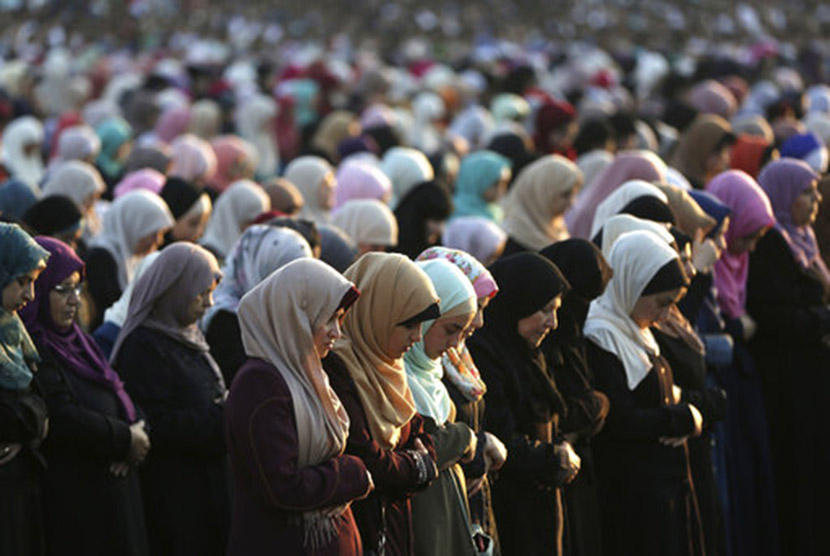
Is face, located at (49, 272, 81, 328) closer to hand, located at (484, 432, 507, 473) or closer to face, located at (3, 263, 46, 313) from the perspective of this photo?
face, located at (3, 263, 46, 313)

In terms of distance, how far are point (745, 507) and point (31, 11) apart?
24.5 m

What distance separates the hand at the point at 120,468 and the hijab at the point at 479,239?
3.18 metres

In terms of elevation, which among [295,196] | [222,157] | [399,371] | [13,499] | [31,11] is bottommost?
[31,11]

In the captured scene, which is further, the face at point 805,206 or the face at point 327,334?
the face at point 805,206

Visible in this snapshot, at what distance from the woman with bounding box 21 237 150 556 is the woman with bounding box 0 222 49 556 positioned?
0.51ft

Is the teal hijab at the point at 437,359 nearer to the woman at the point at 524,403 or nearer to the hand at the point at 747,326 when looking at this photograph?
the woman at the point at 524,403

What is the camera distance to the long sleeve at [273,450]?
4039 mm

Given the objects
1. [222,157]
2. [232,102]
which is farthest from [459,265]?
[232,102]

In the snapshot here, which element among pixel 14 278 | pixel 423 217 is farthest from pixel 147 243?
pixel 14 278

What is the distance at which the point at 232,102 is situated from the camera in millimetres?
16688

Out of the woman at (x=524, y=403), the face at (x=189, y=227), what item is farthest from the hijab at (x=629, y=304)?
the face at (x=189, y=227)

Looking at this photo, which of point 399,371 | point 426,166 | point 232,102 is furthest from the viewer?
point 232,102

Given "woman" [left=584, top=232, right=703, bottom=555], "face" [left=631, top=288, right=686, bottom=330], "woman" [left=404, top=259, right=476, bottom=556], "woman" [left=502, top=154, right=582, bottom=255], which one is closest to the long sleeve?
"woman" [left=404, top=259, right=476, bottom=556]

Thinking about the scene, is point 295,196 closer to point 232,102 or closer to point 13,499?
Answer: point 13,499
